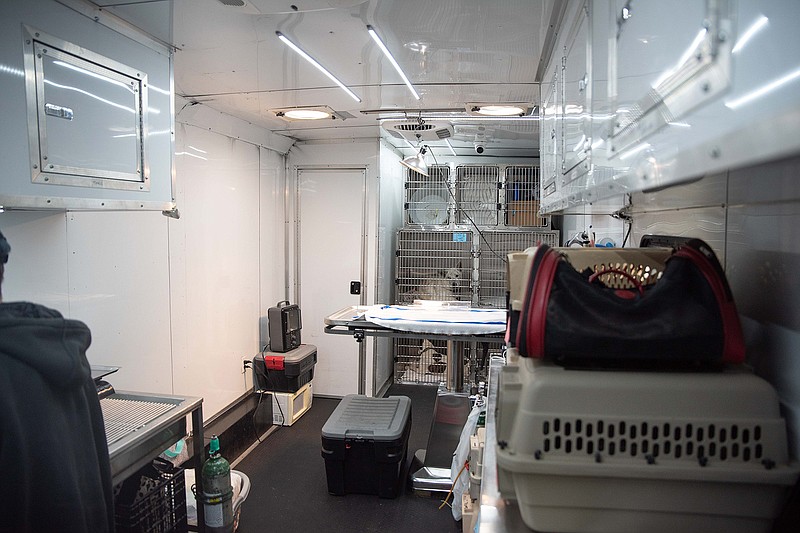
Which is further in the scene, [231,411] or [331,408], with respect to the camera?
[331,408]

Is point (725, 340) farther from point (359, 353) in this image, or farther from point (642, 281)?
point (359, 353)

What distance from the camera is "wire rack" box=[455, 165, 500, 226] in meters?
5.33

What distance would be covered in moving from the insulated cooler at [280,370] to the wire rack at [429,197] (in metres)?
1.93

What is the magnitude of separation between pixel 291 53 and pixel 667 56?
2108mm

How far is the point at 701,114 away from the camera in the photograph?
567mm

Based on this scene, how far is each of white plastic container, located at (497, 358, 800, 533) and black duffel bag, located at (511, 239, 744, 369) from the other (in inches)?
1.5

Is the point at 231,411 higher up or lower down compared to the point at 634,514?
lower down

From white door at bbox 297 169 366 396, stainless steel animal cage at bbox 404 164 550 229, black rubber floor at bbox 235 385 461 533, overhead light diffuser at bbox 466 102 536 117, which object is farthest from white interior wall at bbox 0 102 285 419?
overhead light diffuser at bbox 466 102 536 117

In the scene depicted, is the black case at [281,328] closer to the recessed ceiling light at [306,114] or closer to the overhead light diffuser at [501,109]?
the recessed ceiling light at [306,114]

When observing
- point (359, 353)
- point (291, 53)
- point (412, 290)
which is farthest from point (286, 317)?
point (291, 53)

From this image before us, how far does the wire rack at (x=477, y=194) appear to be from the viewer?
533 cm

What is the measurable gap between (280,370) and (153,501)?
91.1 inches

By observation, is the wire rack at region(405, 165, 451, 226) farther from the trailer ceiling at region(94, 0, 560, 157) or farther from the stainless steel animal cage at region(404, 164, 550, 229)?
the trailer ceiling at region(94, 0, 560, 157)

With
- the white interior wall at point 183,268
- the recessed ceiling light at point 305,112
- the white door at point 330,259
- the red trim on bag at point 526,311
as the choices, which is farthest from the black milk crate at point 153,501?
the white door at point 330,259
